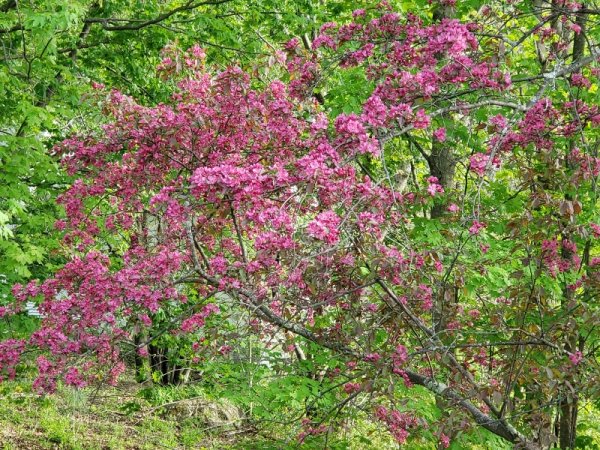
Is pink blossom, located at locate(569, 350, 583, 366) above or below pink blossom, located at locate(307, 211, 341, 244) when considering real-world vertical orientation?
below

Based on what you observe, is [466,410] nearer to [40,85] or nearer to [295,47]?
[295,47]

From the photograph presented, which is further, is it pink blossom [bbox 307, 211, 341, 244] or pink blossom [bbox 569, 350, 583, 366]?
pink blossom [bbox 569, 350, 583, 366]

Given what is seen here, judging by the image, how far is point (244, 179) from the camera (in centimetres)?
343

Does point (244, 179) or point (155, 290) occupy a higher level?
point (244, 179)

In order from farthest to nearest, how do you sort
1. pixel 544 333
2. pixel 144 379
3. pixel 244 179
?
1. pixel 144 379
2. pixel 544 333
3. pixel 244 179

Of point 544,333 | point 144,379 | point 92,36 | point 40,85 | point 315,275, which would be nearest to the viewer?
point 315,275

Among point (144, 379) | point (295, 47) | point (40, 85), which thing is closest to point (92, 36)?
point (40, 85)

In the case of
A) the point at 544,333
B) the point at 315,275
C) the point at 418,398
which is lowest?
the point at 418,398

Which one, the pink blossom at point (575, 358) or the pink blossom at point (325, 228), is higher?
the pink blossom at point (325, 228)

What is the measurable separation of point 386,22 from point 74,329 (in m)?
2.65

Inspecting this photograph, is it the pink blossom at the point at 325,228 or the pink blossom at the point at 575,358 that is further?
the pink blossom at the point at 575,358

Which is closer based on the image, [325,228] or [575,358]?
[325,228]

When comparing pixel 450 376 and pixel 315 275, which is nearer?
pixel 315 275

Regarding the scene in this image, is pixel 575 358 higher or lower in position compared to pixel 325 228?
lower
